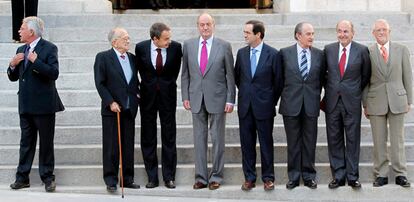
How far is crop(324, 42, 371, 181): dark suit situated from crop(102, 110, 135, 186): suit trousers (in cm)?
226

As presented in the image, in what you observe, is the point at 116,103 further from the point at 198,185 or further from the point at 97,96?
the point at 97,96

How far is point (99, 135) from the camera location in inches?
407

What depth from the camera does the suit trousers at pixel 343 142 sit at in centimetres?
924

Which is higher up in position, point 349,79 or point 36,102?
point 349,79

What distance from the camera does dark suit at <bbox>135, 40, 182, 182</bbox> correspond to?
9422 mm

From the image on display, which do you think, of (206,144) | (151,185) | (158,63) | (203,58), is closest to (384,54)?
(203,58)

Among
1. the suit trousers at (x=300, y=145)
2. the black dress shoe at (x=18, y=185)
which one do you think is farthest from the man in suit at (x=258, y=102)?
the black dress shoe at (x=18, y=185)

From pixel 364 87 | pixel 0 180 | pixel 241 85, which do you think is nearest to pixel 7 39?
pixel 0 180

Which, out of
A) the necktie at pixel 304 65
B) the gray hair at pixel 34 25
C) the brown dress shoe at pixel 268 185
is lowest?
the brown dress shoe at pixel 268 185

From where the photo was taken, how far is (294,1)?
48.3 ft

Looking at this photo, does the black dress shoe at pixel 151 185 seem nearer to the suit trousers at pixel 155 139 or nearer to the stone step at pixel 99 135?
the suit trousers at pixel 155 139

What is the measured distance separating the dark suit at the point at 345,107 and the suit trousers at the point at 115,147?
2259 millimetres

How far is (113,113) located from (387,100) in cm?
309

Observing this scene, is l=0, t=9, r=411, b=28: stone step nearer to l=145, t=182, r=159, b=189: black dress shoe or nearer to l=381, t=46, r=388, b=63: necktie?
l=381, t=46, r=388, b=63: necktie
